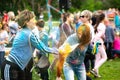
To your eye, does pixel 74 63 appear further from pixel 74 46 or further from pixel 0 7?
pixel 0 7

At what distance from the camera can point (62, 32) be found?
12422 millimetres

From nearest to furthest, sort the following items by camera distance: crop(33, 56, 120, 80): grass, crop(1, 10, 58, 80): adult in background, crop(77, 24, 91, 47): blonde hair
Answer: crop(1, 10, 58, 80): adult in background, crop(77, 24, 91, 47): blonde hair, crop(33, 56, 120, 80): grass

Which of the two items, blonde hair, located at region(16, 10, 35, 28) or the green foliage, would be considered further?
the green foliage

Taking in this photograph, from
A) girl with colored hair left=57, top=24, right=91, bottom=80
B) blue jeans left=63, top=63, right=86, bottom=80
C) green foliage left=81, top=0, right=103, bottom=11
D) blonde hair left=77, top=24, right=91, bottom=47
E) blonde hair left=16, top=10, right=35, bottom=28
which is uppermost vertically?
green foliage left=81, top=0, right=103, bottom=11

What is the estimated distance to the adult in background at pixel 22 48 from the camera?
7083 millimetres

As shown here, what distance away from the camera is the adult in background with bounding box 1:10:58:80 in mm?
7083

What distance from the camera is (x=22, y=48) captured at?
7109mm

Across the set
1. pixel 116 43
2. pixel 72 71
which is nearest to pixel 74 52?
pixel 72 71

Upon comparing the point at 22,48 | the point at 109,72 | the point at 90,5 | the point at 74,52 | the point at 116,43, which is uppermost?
the point at 90,5

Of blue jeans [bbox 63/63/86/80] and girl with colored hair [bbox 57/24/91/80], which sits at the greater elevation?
girl with colored hair [bbox 57/24/91/80]

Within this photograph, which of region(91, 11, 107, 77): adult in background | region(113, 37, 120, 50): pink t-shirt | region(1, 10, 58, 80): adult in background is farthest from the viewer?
region(113, 37, 120, 50): pink t-shirt

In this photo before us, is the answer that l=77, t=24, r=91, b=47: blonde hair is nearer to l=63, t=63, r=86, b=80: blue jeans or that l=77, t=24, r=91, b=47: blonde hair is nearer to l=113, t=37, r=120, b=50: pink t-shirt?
l=63, t=63, r=86, b=80: blue jeans

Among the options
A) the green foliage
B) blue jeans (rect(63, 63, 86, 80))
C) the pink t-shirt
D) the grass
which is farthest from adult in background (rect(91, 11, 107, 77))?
the green foliage

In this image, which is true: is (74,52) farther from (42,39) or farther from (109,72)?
(109,72)
